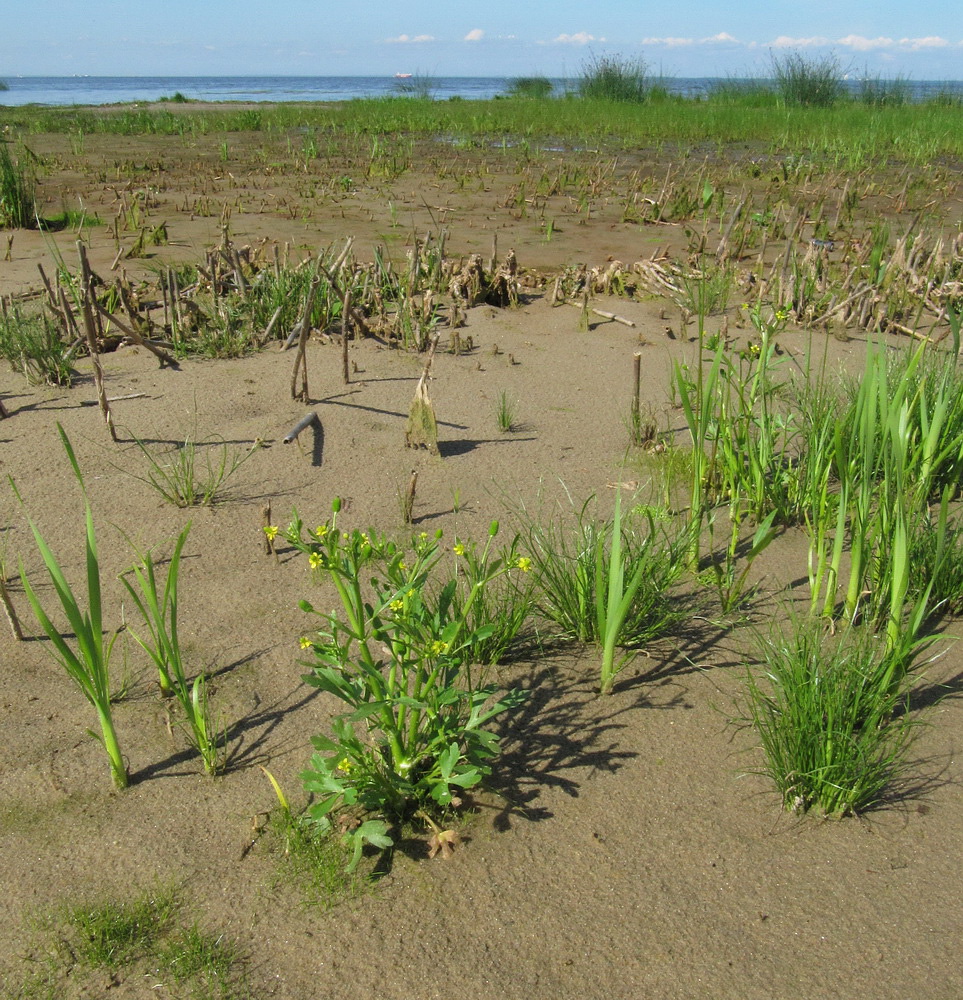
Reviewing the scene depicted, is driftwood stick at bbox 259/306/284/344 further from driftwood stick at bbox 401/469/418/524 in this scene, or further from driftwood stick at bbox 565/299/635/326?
driftwood stick at bbox 401/469/418/524

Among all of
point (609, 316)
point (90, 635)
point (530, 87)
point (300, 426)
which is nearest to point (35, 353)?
point (300, 426)

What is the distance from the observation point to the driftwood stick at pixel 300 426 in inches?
143

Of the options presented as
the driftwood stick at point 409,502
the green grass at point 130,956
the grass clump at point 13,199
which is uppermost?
the grass clump at point 13,199

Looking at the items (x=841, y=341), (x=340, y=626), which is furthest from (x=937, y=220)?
(x=340, y=626)

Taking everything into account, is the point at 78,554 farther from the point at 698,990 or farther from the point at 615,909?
the point at 698,990

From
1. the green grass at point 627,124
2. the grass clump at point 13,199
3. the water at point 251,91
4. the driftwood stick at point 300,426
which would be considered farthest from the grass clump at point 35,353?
the water at point 251,91

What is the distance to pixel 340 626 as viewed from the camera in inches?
71.5

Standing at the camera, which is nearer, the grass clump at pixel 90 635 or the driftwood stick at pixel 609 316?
the grass clump at pixel 90 635

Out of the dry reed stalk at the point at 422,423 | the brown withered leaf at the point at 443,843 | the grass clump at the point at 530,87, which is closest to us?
the brown withered leaf at the point at 443,843

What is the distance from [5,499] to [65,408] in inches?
31.4

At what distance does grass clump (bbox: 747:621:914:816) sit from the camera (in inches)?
77.3

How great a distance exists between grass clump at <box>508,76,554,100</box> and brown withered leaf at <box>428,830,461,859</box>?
99.0ft

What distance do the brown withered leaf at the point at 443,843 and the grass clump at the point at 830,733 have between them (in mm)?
695

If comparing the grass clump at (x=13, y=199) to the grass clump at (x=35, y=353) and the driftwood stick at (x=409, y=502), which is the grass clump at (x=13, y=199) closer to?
the grass clump at (x=35, y=353)
